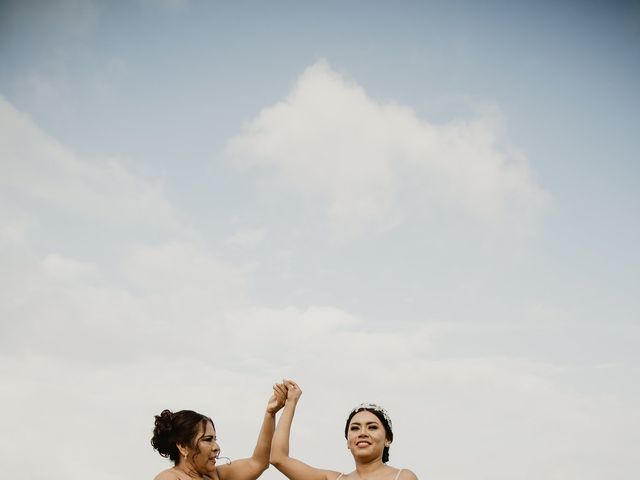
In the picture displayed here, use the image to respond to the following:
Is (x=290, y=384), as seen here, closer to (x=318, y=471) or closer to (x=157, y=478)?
(x=318, y=471)

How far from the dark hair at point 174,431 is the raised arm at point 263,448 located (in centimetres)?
82

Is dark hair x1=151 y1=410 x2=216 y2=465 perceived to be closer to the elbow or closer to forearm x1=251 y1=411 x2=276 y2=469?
forearm x1=251 y1=411 x2=276 y2=469

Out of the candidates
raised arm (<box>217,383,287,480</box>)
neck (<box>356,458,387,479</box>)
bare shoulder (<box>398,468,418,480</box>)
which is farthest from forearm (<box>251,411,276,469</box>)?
bare shoulder (<box>398,468,418,480</box>)

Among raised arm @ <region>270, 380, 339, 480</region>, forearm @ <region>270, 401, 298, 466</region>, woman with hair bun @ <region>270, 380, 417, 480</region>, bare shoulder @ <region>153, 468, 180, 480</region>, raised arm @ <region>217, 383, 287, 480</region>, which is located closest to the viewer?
bare shoulder @ <region>153, 468, 180, 480</region>

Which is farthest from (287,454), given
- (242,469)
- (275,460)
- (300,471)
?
(242,469)

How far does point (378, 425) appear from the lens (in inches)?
328

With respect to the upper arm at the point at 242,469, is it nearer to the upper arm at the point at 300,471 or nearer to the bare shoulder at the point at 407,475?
the upper arm at the point at 300,471

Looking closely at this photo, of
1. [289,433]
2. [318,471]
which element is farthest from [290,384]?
[318,471]

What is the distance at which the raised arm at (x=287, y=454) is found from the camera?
8.23 metres

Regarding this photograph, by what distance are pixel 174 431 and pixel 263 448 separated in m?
1.30

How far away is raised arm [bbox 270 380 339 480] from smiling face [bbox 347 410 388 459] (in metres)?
0.51

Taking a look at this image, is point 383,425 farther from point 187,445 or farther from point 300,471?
point 187,445

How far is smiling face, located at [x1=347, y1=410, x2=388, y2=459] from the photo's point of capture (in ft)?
26.6

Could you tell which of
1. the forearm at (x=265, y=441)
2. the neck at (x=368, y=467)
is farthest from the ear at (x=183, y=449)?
the neck at (x=368, y=467)
